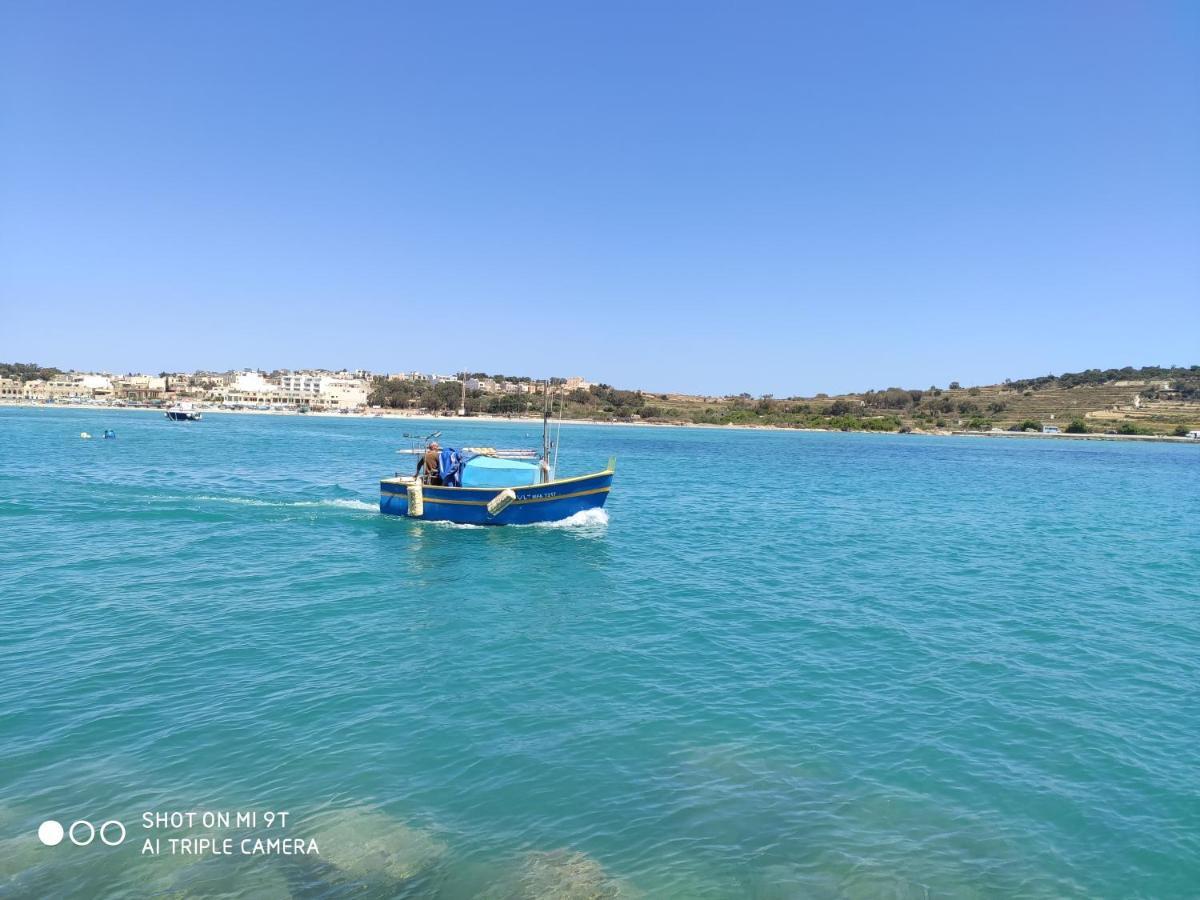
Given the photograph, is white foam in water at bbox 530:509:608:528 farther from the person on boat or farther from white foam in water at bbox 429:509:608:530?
the person on boat

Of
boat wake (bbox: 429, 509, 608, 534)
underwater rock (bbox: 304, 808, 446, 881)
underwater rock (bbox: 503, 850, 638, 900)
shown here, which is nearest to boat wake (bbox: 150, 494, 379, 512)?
boat wake (bbox: 429, 509, 608, 534)

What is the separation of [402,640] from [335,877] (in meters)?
8.48

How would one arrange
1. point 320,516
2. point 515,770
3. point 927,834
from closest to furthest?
point 927,834
point 515,770
point 320,516

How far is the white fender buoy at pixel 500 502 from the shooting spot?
31609 mm

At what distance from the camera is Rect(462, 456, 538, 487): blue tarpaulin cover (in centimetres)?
3334

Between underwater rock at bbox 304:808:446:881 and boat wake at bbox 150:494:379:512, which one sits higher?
boat wake at bbox 150:494:379:512

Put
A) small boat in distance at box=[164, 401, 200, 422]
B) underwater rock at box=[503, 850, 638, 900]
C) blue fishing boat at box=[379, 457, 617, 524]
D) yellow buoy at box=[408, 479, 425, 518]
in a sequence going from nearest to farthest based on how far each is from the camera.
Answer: underwater rock at box=[503, 850, 638, 900]
blue fishing boat at box=[379, 457, 617, 524]
yellow buoy at box=[408, 479, 425, 518]
small boat in distance at box=[164, 401, 200, 422]

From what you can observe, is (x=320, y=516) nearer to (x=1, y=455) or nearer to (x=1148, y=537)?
(x=1148, y=537)

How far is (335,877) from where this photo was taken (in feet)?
26.9

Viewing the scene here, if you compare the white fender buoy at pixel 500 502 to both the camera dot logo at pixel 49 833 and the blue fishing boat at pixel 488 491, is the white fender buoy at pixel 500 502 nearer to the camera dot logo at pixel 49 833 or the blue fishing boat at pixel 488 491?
the blue fishing boat at pixel 488 491

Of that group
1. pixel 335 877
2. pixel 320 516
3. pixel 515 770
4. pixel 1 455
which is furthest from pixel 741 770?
pixel 1 455

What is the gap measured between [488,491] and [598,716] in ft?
65.7

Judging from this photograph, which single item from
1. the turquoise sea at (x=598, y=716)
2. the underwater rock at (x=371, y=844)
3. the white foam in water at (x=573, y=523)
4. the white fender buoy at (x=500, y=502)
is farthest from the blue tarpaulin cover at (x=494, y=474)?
the underwater rock at (x=371, y=844)

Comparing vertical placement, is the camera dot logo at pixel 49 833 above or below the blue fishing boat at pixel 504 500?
below
